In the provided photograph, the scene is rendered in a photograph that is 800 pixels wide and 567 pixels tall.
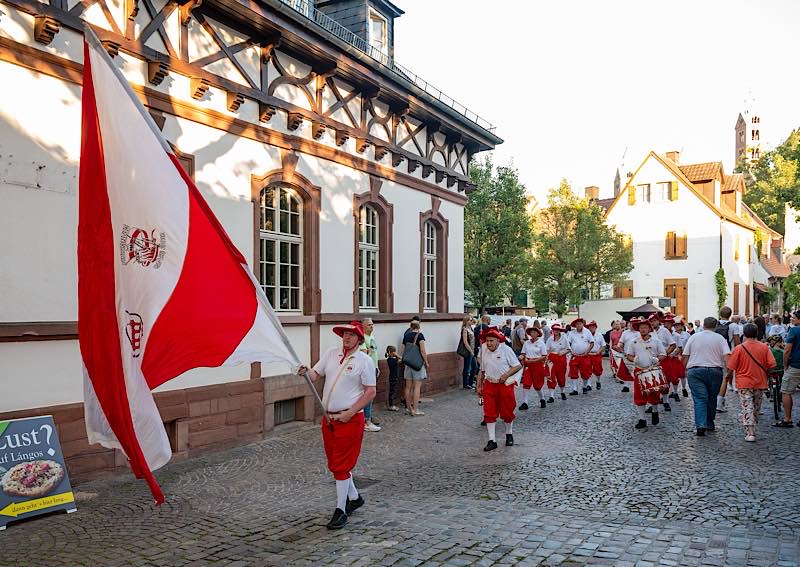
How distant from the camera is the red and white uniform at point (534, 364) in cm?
1489

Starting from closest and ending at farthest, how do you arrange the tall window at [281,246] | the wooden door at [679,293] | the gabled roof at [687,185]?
1. the tall window at [281,246]
2. the gabled roof at [687,185]
3. the wooden door at [679,293]

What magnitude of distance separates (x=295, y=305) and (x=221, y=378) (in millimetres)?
2463

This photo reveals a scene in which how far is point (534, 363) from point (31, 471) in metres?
10.2

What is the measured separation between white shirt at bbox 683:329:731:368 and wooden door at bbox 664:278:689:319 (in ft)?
106

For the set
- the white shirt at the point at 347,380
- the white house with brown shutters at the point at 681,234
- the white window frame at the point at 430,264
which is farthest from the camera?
the white house with brown shutters at the point at 681,234

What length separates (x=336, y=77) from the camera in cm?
1313

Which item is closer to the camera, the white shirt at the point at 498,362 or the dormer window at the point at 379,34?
the white shirt at the point at 498,362

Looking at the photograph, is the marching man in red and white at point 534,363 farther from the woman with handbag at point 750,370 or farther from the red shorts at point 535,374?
the woman with handbag at point 750,370

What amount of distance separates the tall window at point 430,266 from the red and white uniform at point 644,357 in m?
6.23

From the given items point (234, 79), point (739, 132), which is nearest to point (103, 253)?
point (234, 79)

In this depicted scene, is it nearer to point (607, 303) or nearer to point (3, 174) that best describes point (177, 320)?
point (3, 174)

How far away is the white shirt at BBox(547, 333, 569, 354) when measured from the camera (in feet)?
53.0

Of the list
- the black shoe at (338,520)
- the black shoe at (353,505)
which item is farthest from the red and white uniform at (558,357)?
the black shoe at (338,520)

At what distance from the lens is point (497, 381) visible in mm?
10266
